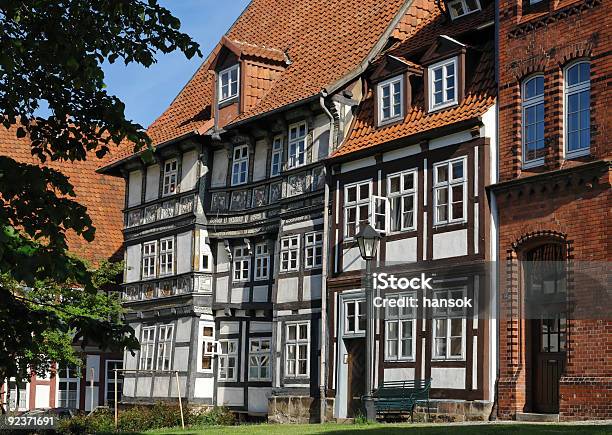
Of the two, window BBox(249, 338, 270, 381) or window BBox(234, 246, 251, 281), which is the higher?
window BBox(234, 246, 251, 281)

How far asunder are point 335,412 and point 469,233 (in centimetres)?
640

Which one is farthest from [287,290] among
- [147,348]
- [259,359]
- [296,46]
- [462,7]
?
[462,7]

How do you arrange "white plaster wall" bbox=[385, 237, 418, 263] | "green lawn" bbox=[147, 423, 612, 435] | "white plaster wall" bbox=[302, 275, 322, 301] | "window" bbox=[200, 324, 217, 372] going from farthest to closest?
"window" bbox=[200, 324, 217, 372], "white plaster wall" bbox=[302, 275, 322, 301], "white plaster wall" bbox=[385, 237, 418, 263], "green lawn" bbox=[147, 423, 612, 435]

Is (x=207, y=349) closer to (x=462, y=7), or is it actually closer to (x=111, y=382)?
(x=111, y=382)

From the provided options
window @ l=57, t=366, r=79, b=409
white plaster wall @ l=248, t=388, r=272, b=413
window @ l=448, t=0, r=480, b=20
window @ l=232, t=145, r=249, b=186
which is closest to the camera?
window @ l=448, t=0, r=480, b=20

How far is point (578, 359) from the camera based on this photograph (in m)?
22.4

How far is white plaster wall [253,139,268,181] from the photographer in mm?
33281

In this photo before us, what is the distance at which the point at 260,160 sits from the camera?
3347 centimetres

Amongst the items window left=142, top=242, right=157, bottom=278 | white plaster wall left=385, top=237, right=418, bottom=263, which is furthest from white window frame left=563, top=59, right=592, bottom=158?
window left=142, top=242, right=157, bottom=278

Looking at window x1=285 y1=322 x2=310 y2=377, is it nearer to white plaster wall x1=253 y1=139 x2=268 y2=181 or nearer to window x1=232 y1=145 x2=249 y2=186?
white plaster wall x1=253 y1=139 x2=268 y2=181

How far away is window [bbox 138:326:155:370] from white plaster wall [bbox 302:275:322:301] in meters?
8.26

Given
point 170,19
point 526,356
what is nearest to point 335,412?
point 526,356

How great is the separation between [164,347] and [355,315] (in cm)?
975

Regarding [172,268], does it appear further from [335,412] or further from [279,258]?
[335,412]
